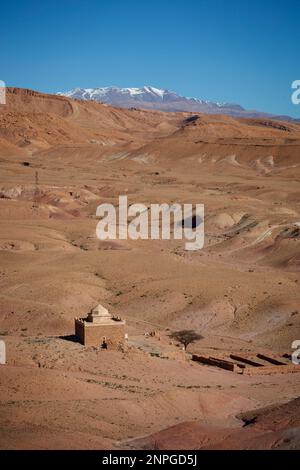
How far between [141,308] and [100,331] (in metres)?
11.9

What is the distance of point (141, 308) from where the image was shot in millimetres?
43094

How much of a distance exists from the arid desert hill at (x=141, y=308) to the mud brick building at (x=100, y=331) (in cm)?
57

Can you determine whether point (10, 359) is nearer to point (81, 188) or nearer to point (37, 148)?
point (81, 188)

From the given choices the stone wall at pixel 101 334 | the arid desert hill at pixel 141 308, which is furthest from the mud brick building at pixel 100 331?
the arid desert hill at pixel 141 308

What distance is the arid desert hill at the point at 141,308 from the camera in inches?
882

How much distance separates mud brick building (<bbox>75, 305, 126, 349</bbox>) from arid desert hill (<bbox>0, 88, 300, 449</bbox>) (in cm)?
57

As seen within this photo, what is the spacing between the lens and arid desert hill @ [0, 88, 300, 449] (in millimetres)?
22406

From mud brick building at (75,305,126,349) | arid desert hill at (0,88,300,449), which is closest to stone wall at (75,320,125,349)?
mud brick building at (75,305,126,349)

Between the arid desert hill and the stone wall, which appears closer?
the arid desert hill

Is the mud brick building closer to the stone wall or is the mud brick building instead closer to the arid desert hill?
the stone wall

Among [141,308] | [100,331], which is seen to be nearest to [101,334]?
[100,331]

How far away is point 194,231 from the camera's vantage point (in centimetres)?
7075

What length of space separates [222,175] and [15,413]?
10125cm

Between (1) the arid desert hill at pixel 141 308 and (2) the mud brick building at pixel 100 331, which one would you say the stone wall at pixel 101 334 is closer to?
(2) the mud brick building at pixel 100 331
